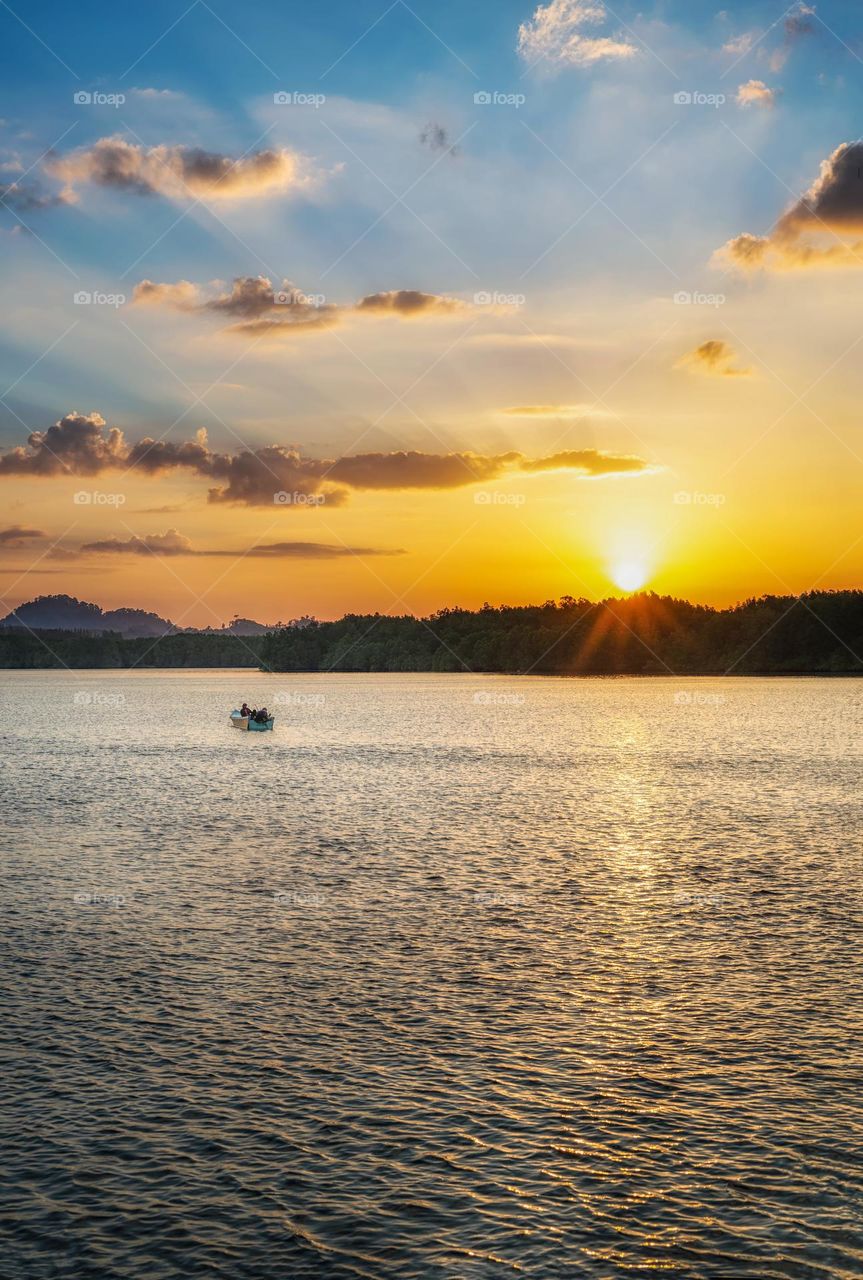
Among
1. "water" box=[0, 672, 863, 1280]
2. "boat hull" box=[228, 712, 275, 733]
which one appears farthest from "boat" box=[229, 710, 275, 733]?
"water" box=[0, 672, 863, 1280]

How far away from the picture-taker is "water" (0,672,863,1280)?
19.3 m

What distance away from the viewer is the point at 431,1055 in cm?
2745

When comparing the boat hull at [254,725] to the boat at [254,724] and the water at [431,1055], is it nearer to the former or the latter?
the boat at [254,724]

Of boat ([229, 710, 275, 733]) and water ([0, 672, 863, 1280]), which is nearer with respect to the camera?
water ([0, 672, 863, 1280])

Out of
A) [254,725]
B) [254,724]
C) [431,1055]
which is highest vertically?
[254,724]

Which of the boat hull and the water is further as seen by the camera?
the boat hull

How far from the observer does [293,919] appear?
42.6m

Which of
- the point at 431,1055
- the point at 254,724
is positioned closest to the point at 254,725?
the point at 254,724

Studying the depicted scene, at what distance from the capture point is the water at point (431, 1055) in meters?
19.3

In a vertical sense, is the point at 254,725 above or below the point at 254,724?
below

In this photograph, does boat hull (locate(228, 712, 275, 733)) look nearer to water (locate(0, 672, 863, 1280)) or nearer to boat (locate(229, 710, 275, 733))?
boat (locate(229, 710, 275, 733))

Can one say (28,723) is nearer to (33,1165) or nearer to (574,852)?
(574,852)

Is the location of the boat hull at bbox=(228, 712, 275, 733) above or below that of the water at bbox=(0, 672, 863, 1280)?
above

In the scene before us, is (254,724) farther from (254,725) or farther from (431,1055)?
(431,1055)
